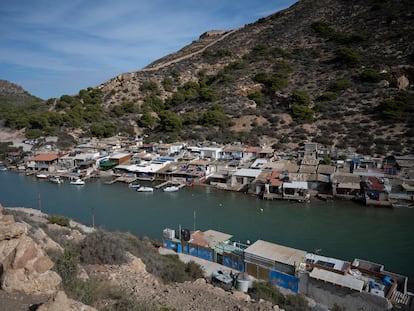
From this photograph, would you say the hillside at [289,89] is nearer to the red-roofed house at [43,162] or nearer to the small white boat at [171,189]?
the red-roofed house at [43,162]

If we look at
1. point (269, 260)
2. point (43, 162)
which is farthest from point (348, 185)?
point (43, 162)

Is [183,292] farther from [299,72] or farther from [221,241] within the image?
[299,72]

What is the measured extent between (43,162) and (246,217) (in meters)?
22.0

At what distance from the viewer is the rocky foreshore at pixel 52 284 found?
463 cm

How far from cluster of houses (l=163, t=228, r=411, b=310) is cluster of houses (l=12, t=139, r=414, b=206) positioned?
9.73 meters

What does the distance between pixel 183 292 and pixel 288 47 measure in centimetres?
4874

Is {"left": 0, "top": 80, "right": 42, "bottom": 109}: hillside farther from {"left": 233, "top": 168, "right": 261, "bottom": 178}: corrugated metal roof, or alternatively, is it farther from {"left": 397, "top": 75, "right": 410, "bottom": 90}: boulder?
{"left": 397, "top": 75, "right": 410, "bottom": 90}: boulder

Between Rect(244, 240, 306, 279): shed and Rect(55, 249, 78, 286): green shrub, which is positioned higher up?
Rect(55, 249, 78, 286): green shrub

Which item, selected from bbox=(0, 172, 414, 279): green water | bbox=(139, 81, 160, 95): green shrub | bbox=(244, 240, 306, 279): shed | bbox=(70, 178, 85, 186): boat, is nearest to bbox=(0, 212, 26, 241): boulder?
bbox=(244, 240, 306, 279): shed

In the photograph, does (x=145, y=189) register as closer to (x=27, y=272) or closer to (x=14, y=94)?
(x=27, y=272)

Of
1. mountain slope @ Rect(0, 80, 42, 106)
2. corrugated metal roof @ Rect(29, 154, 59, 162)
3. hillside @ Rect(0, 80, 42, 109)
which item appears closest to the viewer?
corrugated metal roof @ Rect(29, 154, 59, 162)

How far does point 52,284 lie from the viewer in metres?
5.07

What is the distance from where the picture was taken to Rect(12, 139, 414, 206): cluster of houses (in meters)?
21.6

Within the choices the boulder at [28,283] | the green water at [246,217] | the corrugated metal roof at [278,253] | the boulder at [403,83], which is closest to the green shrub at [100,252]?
the boulder at [28,283]
